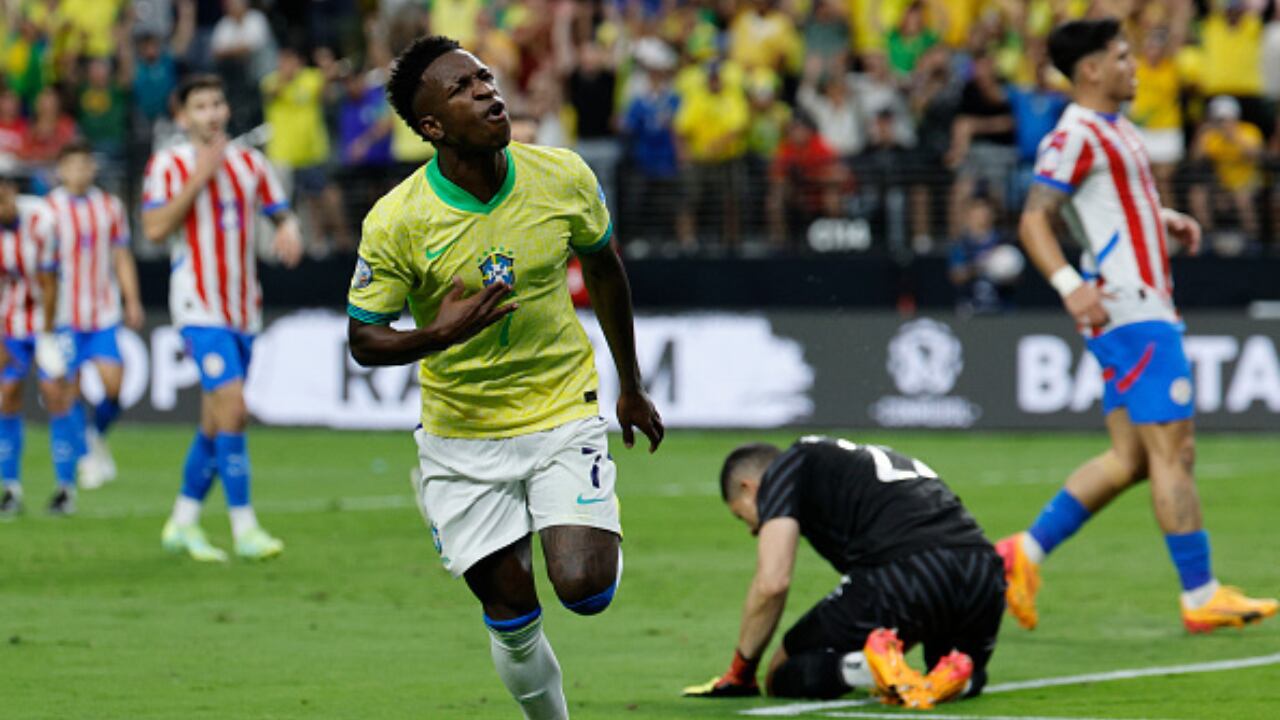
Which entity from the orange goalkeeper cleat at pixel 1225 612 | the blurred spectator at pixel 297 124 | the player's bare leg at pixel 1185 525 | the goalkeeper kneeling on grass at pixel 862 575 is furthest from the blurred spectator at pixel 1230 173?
the goalkeeper kneeling on grass at pixel 862 575

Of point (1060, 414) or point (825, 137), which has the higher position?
point (825, 137)

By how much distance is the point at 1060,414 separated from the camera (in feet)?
67.3

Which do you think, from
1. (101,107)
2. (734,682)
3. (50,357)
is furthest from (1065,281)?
(101,107)

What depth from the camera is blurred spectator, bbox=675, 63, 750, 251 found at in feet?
73.6

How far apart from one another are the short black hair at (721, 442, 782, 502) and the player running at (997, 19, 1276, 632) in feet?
6.07

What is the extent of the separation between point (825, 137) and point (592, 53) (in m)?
2.52

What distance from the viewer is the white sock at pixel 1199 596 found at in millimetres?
9938

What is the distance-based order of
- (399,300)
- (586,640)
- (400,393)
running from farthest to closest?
(400,393)
(586,640)
(399,300)

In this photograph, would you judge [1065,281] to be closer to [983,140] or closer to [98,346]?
[98,346]

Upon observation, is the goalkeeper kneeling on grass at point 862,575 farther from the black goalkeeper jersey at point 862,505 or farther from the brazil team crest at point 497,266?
the brazil team crest at point 497,266

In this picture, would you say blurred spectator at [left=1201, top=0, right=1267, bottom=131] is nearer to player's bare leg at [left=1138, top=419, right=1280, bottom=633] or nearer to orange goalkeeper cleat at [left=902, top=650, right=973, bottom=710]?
player's bare leg at [left=1138, top=419, right=1280, bottom=633]

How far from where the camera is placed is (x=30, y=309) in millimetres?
16750

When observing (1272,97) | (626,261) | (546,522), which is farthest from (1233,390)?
(546,522)

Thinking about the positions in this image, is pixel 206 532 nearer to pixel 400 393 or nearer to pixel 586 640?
pixel 586 640
